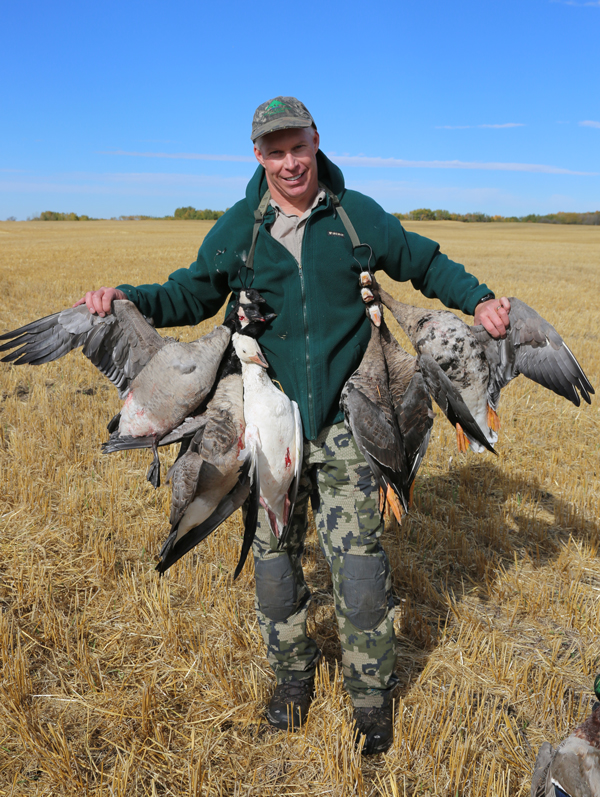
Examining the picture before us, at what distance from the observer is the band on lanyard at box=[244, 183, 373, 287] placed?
107 inches

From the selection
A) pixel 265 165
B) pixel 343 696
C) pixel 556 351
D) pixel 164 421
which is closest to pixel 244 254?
pixel 265 165

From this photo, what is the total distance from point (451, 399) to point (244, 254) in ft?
4.09

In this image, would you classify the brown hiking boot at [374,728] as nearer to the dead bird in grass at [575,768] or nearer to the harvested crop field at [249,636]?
the harvested crop field at [249,636]

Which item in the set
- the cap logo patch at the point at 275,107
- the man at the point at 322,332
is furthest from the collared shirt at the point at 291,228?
the cap logo patch at the point at 275,107

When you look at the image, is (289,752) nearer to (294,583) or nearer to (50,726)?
(294,583)

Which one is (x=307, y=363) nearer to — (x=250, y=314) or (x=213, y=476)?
(x=250, y=314)

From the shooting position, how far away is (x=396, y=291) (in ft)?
50.7

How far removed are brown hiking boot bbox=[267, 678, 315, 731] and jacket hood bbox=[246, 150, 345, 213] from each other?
7.97ft

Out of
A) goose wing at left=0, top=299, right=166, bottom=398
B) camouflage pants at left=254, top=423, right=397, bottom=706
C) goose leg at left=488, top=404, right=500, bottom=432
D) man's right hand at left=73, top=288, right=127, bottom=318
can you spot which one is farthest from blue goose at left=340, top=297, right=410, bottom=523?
man's right hand at left=73, top=288, right=127, bottom=318

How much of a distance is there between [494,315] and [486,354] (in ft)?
0.90

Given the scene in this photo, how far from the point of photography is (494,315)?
2.78 m

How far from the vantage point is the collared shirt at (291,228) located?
270cm

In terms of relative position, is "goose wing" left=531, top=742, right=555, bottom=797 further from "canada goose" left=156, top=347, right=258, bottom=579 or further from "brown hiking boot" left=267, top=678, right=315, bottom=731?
"canada goose" left=156, top=347, right=258, bottom=579

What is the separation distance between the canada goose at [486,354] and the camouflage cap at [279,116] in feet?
3.11
